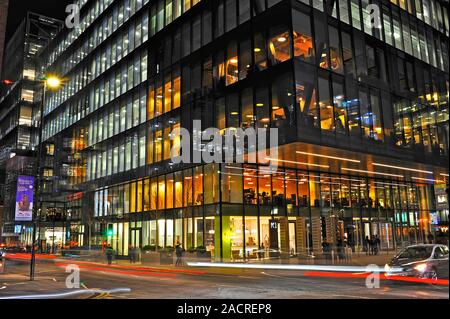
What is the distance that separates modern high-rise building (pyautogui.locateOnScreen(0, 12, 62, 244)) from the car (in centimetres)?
6557

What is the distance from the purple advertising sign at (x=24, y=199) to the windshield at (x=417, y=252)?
20640 millimetres

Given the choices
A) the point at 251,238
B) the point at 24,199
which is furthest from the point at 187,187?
the point at 24,199

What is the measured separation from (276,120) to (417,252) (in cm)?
1189

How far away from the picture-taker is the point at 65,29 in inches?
2562

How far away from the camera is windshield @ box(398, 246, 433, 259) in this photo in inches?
693

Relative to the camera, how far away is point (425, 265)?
56.0 ft

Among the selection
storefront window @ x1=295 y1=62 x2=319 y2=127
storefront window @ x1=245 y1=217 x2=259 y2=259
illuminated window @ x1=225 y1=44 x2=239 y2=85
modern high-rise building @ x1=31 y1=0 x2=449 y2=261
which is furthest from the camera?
storefront window @ x1=245 y1=217 x2=259 y2=259

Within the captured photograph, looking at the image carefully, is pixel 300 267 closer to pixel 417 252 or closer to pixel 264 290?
pixel 417 252

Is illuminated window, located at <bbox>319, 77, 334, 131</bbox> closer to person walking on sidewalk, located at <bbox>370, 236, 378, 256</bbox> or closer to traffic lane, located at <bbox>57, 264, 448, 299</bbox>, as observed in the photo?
traffic lane, located at <bbox>57, 264, 448, 299</bbox>

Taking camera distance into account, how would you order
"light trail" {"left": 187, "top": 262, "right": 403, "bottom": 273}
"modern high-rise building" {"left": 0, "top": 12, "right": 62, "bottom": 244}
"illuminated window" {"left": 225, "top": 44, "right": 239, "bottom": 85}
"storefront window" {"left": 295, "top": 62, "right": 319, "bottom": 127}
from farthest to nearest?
1. "modern high-rise building" {"left": 0, "top": 12, "right": 62, "bottom": 244}
2. "illuminated window" {"left": 225, "top": 44, "right": 239, "bottom": 85}
3. "storefront window" {"left": 295, "top": 62, "right": 319, "bottom": 127}
4. "light trail" {"left": 187, "top": 262, "right": 403, "bottom": 273}

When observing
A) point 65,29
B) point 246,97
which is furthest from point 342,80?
point 65,29

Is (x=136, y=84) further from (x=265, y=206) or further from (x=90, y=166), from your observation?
(x=265, y=206)

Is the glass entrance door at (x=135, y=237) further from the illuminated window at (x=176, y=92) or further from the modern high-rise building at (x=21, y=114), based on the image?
the modern high-rise building at (x=21, y=114)

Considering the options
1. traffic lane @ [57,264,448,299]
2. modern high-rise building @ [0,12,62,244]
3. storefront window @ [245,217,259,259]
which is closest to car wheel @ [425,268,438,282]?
traffic lane @ [57,264,448,299]
